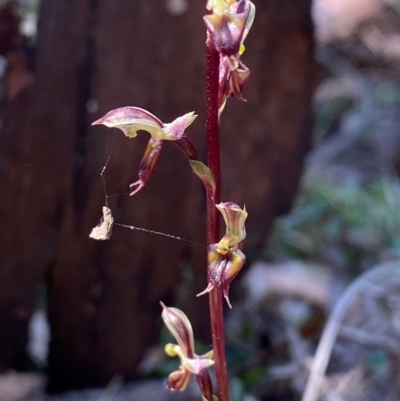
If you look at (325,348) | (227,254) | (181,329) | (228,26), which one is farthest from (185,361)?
(325,348)

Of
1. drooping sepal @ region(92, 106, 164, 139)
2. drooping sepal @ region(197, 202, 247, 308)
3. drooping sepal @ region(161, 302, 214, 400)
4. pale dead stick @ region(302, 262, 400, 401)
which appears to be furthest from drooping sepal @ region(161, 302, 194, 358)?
pale dead stick @ region(302, 262, 400, 401)

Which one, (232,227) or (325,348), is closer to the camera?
(232,227)

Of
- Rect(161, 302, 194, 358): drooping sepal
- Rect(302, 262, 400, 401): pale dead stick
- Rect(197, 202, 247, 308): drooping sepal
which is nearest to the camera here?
Rect(197, 202, 247, 308): drooping sepal

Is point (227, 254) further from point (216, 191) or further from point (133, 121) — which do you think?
point (133, 121)

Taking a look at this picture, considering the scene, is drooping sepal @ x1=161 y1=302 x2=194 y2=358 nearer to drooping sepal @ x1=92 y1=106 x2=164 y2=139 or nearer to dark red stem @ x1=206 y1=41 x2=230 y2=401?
dark red stem @ x1=206 y1=41 x2=230 y2=401

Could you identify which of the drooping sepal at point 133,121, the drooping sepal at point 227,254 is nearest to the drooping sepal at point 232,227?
the drooping sepal at point 227,254

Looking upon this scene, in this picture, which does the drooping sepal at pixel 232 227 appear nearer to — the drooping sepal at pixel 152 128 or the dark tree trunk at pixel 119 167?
the drooping sepal at pixel 152 128
